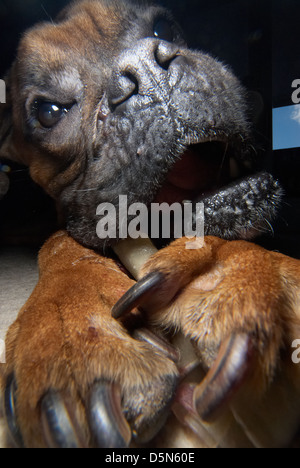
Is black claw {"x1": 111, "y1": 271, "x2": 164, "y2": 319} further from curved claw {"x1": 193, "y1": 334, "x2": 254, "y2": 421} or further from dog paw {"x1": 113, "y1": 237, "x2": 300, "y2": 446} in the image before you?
curved claw {"x1": 193, "y1": 334, "x2": 254, "y2": 421}

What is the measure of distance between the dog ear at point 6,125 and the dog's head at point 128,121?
33 cm

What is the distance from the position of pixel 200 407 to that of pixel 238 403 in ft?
0.33

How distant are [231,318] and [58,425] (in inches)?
15.1

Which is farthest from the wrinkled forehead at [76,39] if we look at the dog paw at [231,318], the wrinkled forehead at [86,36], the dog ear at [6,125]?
the dog paw at [231,318]

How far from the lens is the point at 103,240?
130 cm

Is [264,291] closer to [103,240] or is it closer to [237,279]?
[237,279]

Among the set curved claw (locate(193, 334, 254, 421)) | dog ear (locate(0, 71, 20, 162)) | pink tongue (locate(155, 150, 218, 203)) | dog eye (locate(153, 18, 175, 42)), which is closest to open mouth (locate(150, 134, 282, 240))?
pink tongue (locate(155, 150, 218, 203))

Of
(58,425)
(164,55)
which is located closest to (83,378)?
(58,425)

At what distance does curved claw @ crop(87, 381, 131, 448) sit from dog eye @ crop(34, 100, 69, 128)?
50.5 inches

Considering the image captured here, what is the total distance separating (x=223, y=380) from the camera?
1.92 ft

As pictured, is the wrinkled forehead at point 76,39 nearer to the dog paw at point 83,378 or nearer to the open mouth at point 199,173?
the open mouth at point 199,173

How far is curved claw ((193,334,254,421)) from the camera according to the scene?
581 millimetres

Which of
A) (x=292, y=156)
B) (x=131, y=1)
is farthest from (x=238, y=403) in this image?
(x=292, y=156)

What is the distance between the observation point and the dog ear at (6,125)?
2.07 meters
